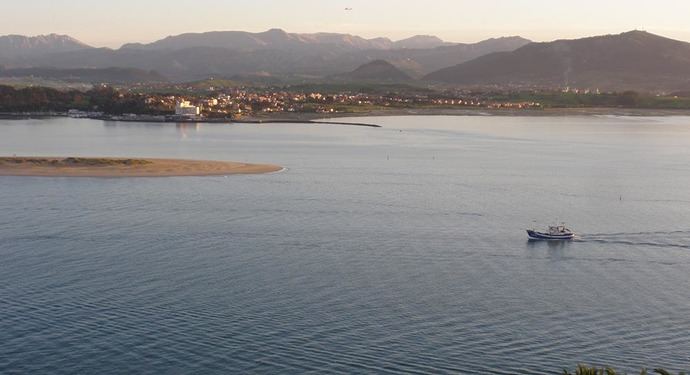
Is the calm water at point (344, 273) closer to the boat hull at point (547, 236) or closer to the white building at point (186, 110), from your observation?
the boat hull at point (547, 236)

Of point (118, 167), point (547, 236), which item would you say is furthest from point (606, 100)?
point (547, 236)

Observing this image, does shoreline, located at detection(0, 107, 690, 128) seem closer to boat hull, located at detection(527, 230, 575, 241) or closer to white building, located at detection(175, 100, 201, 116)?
white building, located at detection(175, 100, 201, 116)

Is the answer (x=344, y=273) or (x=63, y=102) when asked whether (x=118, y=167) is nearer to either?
(x=344, y=273)

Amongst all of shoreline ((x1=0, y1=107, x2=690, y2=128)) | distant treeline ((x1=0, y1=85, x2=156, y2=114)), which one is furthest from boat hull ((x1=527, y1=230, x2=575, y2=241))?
distant treeline ((x1=0, y1=85, x2=156, y2=114))

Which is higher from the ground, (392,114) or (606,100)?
(606,100)

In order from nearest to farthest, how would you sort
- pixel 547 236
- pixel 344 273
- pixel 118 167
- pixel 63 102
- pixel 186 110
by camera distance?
pixel 344 273, pixel 547 236, pixel 118 167, pixel 186 110, pixel 63 102

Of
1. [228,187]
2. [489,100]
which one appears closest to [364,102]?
[489,100]

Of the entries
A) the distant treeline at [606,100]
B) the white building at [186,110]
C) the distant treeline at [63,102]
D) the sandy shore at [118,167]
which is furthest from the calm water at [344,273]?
the distant treeline at [606,100]

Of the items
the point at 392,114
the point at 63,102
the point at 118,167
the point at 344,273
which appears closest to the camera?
the point at 344,273
